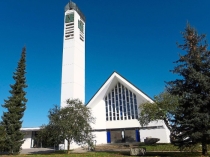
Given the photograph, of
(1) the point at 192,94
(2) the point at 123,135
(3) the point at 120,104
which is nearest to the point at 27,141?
(2) the point at 123,135

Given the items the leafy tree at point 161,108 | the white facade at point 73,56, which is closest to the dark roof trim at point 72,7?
the white facade at point 73,56

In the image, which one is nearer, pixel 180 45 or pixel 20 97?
pixel 180 45

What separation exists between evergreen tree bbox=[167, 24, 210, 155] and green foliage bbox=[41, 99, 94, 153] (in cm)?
759

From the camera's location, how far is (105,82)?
26016mm

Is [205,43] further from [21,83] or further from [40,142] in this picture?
[40,142]

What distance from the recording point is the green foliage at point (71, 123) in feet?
50.0

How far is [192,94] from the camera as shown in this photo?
34.5ft

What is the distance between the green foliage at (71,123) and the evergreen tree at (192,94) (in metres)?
7.59

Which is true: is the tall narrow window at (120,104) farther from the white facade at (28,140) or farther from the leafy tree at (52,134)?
the leafy tree at (52,134)

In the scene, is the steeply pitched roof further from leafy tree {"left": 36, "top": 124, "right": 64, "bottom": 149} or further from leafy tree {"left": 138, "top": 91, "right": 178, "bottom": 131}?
leafy tree {"left": 36, "top": 124, "right": 64, "bottom": 149}

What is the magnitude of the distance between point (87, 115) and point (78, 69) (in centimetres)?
1145

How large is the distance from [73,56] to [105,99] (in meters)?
7.71

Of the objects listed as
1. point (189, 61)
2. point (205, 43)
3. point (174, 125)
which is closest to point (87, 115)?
point (174, 125)

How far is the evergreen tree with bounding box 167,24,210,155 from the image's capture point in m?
9.89
